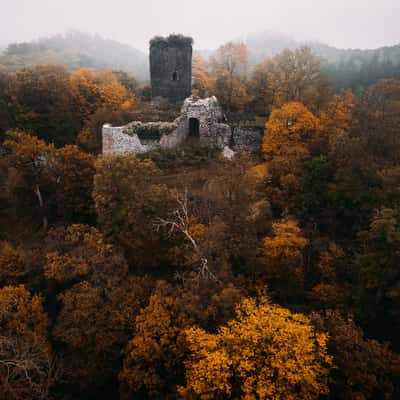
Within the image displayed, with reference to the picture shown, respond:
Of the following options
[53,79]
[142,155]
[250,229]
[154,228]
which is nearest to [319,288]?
[250,229]

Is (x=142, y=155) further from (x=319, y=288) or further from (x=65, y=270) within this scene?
(x=319, y=288)

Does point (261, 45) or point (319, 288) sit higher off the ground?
point (261, 45)

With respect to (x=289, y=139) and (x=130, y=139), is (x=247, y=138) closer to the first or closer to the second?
(x=289, y=139)

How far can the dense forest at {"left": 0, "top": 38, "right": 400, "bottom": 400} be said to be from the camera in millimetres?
9203

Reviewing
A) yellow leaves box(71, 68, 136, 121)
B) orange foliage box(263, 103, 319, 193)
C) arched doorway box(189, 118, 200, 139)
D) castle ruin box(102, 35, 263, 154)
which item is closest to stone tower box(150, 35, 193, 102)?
castle ruin box(102, 35, 263, 154)

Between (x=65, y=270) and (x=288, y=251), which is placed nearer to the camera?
(x=65, y=270)

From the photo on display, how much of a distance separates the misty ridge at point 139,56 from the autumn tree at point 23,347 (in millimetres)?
43984

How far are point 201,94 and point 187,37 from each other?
6427mm

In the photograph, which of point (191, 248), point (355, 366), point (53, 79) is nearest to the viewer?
point (355, 366)

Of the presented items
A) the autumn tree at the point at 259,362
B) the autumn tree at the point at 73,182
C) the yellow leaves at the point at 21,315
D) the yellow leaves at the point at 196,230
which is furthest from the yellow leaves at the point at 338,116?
the yellow leaves at the point at 21,315

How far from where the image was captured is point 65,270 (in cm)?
1241

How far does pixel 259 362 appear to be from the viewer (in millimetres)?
8664

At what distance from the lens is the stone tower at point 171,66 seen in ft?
92.2

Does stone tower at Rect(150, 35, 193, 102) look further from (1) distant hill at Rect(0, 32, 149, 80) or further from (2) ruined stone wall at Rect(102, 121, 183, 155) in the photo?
(1) distant hill at Rect(0, 32, 149, 80)
